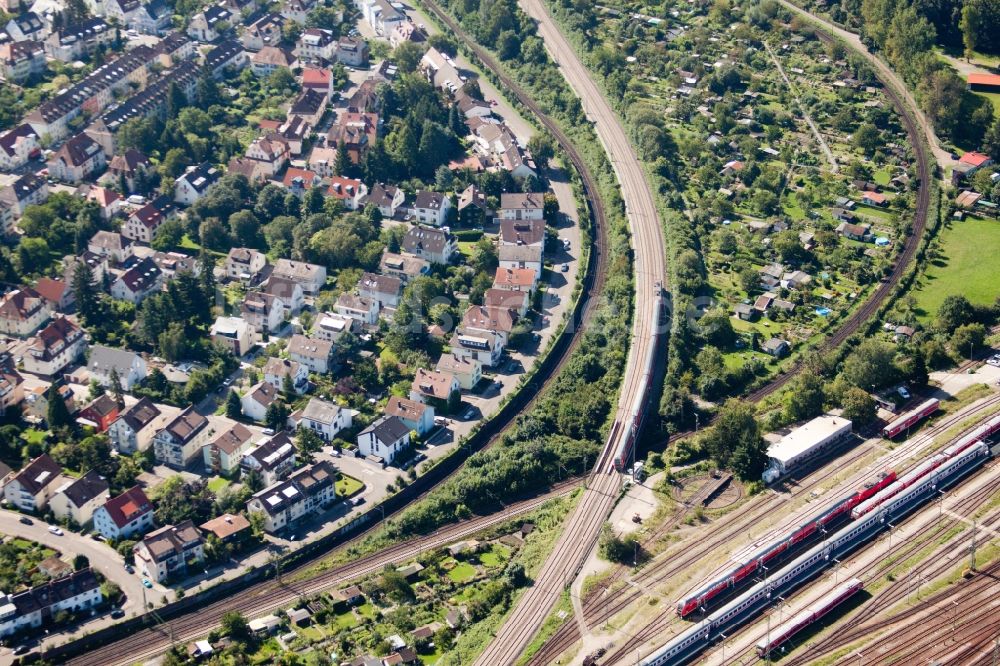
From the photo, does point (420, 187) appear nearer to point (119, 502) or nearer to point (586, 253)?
point (586, 253)

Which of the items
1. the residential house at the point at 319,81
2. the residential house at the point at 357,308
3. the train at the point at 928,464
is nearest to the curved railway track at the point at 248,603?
the residential house at the point at 357,308

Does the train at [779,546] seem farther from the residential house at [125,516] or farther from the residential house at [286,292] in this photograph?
the residential house at [286,292]

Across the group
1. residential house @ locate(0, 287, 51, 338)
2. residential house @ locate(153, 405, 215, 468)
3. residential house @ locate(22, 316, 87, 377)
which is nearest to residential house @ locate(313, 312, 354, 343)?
residential house @ locate(153, 405, 215, 468)

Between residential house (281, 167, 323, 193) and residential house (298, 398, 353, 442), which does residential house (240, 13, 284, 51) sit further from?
residential house (298, 398, 353, 442)

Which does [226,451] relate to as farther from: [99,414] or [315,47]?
[315,47]

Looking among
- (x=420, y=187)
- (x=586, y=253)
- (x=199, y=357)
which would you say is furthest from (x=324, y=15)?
(x=199, y=357)

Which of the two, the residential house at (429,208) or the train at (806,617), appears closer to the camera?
the train at (806,617)

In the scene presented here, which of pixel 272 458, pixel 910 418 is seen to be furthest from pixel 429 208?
pixel 910 418
